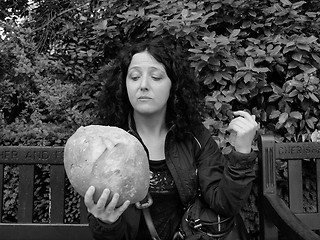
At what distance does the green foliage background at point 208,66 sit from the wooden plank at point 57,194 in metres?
0.76

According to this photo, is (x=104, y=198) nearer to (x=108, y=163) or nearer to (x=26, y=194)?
(x=108, y=163)

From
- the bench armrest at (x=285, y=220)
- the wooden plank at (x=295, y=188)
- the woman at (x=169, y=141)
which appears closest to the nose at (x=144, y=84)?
the woman at (x=169, y=141)

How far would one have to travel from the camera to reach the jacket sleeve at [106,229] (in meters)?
1.38

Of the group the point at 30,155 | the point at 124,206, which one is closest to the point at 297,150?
the point at 124,206

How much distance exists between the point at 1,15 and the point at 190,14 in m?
2.67

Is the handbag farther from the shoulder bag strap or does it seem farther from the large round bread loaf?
the large round bread loaf

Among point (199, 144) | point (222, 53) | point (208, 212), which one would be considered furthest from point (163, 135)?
point (222, 53)

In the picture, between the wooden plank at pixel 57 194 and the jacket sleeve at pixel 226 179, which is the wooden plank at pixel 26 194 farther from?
the jacket sleeve at pixel 226 179

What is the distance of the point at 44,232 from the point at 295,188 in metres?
1.07

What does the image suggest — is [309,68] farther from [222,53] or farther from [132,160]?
[132,160]

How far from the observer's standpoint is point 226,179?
1.50 m

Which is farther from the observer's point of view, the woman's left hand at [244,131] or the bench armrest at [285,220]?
the woman's left hand at [244,131]

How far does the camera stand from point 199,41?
7.70ft

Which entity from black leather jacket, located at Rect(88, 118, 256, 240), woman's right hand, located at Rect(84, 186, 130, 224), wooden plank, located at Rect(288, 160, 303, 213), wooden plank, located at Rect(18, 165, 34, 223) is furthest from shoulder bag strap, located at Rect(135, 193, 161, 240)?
wooden plank, located at Rect(288, 160, 303, 213)
